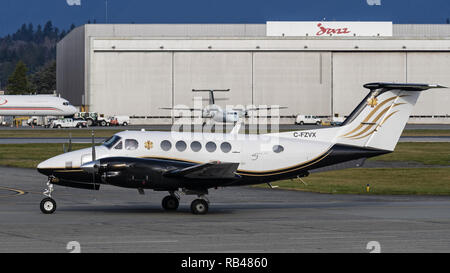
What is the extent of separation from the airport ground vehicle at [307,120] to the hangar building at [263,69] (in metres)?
2.77

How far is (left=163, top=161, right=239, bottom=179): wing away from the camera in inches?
872

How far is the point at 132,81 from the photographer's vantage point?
119 meters

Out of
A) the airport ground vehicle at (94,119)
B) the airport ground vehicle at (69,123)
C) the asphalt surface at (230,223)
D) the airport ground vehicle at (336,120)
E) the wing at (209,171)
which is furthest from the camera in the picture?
the airport ground vehicle at (94,119)

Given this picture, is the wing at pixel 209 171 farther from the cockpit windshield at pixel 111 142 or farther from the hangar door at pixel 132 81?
the hangar door at pixel 132 81

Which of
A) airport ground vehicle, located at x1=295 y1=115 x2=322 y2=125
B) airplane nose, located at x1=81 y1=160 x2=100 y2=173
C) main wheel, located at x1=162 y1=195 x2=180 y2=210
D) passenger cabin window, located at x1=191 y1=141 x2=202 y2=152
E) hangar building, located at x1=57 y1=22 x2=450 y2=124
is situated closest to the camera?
airplane nose, located at x1=81 y1=160 x2=100 y2=173

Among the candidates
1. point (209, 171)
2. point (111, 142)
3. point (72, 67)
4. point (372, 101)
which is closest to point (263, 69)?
point (72, 67)

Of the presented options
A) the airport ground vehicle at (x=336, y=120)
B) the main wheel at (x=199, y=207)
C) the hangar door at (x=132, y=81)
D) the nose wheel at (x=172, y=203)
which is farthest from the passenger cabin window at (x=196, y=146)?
the hangar door at (x=132, y=81)

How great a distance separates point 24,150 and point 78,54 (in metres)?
72.2

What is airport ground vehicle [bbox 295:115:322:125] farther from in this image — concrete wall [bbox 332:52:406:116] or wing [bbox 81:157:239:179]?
wing [bbox 81:157:239:179]

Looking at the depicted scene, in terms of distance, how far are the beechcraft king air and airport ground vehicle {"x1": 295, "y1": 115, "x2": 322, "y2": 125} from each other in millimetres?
92643

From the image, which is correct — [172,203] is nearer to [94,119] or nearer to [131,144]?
[131,144]

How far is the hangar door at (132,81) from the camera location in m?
119

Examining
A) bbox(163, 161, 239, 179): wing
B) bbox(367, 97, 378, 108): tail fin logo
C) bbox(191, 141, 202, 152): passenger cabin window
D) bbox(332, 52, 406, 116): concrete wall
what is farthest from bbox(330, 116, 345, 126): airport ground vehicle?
bbox(163, 161, 239, 179): wing

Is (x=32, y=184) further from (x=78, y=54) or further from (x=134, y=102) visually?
(x=78, y=54)
